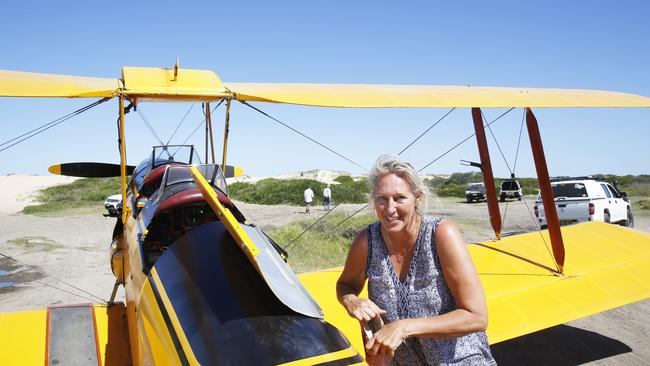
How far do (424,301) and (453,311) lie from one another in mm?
145

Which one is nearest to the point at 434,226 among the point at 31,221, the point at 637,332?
the point at 637,332

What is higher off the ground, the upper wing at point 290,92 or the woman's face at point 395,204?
the upper wing at point 290,92

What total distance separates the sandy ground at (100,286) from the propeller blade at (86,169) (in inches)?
53.2

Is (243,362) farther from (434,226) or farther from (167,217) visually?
(167,217)

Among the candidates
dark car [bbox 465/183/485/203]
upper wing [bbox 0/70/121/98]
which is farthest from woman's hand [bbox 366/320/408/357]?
dark car [bbox 465/183/485/203]

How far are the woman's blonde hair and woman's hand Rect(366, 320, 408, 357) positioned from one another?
0.55m

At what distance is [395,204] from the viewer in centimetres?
205

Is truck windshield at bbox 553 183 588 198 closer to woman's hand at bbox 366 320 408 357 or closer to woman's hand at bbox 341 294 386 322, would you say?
woman's hand at bbox 341 294 386 322

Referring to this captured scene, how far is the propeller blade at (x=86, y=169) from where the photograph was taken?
620 cm

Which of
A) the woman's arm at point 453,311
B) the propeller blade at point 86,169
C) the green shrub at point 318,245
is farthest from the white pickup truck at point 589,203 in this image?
the woman's arm at point 453,311

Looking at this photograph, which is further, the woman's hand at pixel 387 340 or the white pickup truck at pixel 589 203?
the white pickup truck at pixel 589 203

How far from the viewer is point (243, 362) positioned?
163 centimetres

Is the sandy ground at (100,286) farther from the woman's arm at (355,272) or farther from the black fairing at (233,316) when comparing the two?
the black fairing at (233,316)

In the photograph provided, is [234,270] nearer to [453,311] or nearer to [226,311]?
[226,311]
